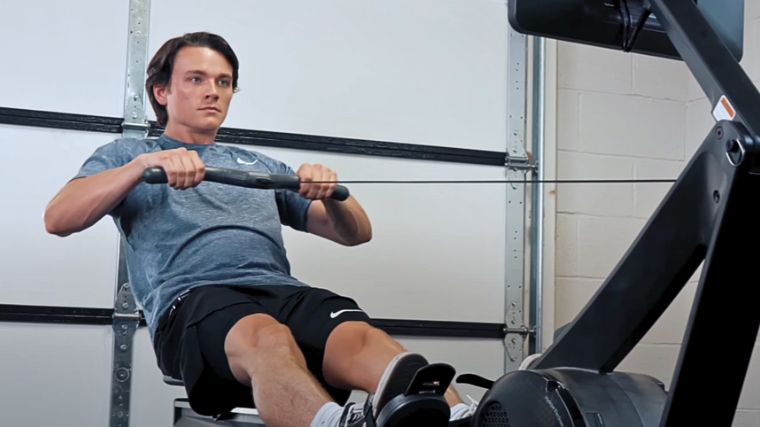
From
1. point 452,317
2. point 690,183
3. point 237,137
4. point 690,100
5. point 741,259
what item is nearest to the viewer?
point 741,259

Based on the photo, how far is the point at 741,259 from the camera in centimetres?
133

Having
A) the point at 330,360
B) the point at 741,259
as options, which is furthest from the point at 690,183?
the point at 330,360

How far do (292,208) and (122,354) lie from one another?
3.11ft

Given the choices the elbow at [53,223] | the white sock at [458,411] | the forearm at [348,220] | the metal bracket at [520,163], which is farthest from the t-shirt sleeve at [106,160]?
the metal bracket at [520,163]

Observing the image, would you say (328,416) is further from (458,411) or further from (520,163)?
(520,163)

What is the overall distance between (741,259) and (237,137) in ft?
8.00

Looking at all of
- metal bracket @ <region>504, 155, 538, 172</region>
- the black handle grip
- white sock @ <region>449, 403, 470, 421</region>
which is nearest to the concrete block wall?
metal bracket @ <region>504, 155, 538, 172</region>

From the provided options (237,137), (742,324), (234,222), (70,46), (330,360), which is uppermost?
(70,46)

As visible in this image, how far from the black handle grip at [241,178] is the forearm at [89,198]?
0.45ft

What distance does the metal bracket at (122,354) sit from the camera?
3365mm

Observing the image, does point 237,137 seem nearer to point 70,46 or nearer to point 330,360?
point 70,46

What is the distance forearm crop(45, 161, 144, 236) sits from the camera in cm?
236

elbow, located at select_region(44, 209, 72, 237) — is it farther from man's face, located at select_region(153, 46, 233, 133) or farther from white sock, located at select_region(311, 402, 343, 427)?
white sock, located at select_region(311, 402, 343, 427)

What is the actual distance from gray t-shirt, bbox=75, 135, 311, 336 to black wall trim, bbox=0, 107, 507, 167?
0.78m
